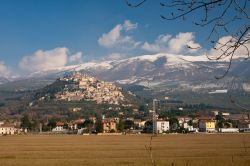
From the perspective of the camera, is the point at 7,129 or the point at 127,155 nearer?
the point at 127,155

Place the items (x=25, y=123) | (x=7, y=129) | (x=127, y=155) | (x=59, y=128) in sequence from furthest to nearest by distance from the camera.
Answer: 1. (x=59, y=128)
2. (x=7, y=129)
3. (x=25, y=123)
4. (x=127, y=155)

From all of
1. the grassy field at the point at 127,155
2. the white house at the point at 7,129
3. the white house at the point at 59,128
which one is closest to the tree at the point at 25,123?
the white house at the point at 7,129

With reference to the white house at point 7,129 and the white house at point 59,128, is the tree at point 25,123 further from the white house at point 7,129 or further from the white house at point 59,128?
the white house at point 59,128

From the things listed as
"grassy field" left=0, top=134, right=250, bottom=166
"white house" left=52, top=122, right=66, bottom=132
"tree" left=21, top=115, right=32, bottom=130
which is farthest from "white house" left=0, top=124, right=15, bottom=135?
"grassy field" left=0, top=134, right=250, bottom=166

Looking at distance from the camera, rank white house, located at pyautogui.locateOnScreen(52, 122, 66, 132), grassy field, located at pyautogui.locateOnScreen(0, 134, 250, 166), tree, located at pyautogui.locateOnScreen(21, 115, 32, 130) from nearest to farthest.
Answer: grassy field, located at pyautogui.locateOnScreen(0, 134, 250, 166) → tree, located at pyautogui.locateOnScreen(21, 115, 32, 130) → white house, located at pyautogui.locateOnScreen(52, 122, 66, 132)

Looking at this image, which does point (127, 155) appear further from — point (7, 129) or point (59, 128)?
point (59, 128)

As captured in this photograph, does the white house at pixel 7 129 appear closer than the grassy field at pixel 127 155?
No

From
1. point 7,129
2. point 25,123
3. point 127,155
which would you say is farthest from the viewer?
point 7,129

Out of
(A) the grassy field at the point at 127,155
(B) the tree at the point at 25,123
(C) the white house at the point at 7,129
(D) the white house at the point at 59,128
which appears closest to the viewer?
(A) the grassy field at the point at 127,155

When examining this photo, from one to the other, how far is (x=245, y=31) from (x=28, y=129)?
183396 millimetres

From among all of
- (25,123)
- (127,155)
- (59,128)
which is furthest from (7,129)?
(127,155)

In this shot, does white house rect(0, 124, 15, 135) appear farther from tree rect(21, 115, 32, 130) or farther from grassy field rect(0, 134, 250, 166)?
grassy field rect(0, 134, 250, 166)

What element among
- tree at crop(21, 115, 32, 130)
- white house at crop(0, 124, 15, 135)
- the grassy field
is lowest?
the grassy field

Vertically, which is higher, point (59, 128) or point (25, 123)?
point (25, 123)
